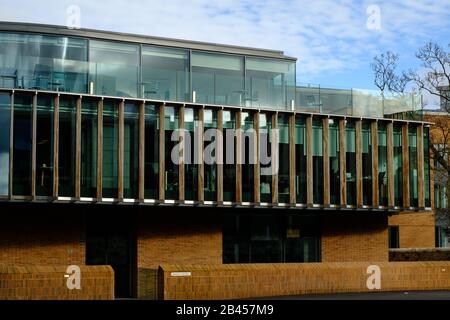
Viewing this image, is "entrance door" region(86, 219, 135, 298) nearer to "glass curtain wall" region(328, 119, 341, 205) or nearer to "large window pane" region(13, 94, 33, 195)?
"large window pane" region(13, 94, 33, 195)

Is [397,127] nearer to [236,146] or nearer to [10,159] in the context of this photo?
[236,146]

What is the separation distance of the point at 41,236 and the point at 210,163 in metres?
6.90

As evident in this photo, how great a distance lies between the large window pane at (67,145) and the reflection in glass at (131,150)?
6.62ft

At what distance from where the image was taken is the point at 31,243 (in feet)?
98.1

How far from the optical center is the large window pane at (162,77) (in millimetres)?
30688

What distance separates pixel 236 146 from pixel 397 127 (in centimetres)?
802

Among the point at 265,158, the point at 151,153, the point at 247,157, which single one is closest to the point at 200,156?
the point at 151,153

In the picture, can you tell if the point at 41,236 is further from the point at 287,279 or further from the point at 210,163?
the point at 287,279

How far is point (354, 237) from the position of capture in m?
35.6

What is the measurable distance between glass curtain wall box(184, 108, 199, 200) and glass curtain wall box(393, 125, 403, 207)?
9340mm

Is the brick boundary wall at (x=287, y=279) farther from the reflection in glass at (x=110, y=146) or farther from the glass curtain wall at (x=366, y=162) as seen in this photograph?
the reflection in glass at (x=110, y=146)
